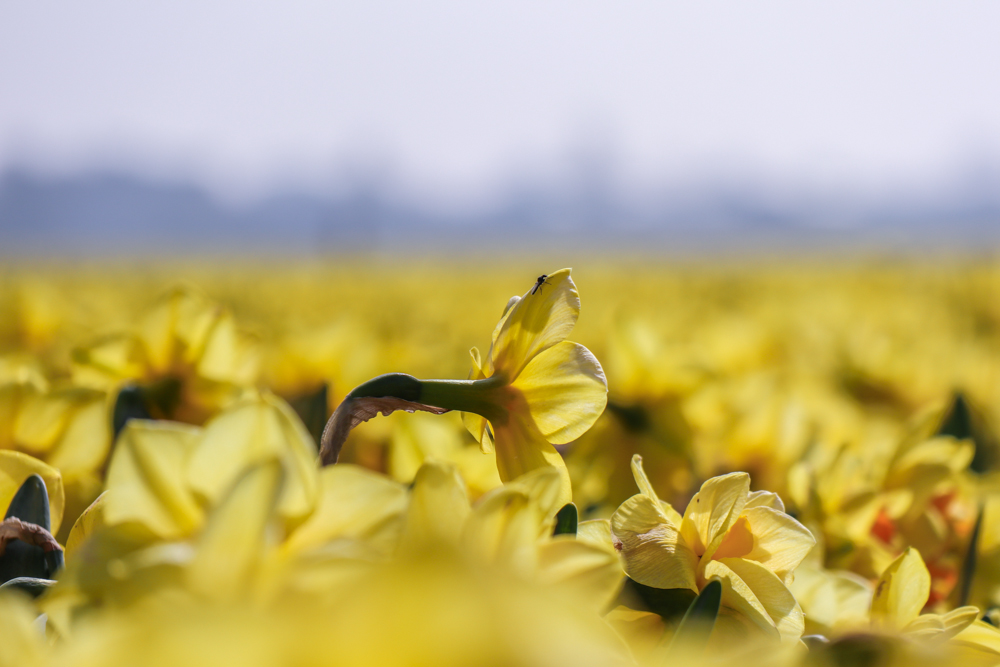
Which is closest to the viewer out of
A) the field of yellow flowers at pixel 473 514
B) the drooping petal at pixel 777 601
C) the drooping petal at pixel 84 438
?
the field of yellow flowers at pixel 473 514

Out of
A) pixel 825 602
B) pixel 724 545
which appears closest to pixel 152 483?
pixel 724 545

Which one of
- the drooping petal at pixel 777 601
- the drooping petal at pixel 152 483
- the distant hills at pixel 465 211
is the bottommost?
the distant hills at pixel 465 211

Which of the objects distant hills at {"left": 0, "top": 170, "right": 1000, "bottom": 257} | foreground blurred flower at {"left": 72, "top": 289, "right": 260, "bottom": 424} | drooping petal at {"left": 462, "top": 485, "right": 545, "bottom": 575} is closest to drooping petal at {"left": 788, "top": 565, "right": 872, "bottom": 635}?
drooping petal at {"left": 462, "top": 485, "right": 545, "bottom": 575}

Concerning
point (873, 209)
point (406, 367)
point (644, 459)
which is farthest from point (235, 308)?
point (873, 209)

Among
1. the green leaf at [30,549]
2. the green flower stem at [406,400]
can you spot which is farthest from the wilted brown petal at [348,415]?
the green leaf at [30,549]

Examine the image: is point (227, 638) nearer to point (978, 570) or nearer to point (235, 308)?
point (978, 570)

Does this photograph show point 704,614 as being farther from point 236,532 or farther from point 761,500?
point 236,532

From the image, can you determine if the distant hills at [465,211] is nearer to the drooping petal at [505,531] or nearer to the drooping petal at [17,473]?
the drooping petal at [17,473]
